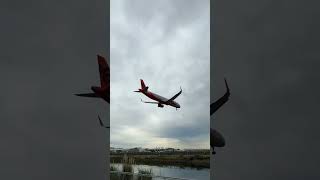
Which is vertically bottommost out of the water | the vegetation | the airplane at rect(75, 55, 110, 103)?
the water

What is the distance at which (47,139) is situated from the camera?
2.43m

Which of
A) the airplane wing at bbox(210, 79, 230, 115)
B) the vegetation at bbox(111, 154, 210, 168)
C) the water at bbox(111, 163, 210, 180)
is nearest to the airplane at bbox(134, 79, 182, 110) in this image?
the vegetation at bbox(111, 154, 210, 168)

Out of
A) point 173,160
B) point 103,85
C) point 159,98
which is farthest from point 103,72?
point 173,160

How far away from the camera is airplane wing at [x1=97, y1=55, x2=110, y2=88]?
9.15ft

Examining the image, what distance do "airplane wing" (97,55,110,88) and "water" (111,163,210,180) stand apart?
3.73 feet

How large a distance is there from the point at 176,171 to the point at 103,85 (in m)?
1.27

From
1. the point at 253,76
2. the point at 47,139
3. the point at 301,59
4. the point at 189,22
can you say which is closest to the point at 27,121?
the point at 47,139

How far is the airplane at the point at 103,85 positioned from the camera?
2.72 m

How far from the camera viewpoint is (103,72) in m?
2.81

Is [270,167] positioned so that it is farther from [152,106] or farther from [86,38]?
[152,106]

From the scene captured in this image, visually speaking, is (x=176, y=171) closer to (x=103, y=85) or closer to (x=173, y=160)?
(x=173, y=160)

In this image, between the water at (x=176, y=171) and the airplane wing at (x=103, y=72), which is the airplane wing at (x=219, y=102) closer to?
the airplane wing at (x=103, y=72)

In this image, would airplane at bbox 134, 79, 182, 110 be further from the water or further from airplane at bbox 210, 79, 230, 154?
airplane at bbox 210, 79, 230, 154

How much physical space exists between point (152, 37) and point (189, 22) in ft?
1.46
